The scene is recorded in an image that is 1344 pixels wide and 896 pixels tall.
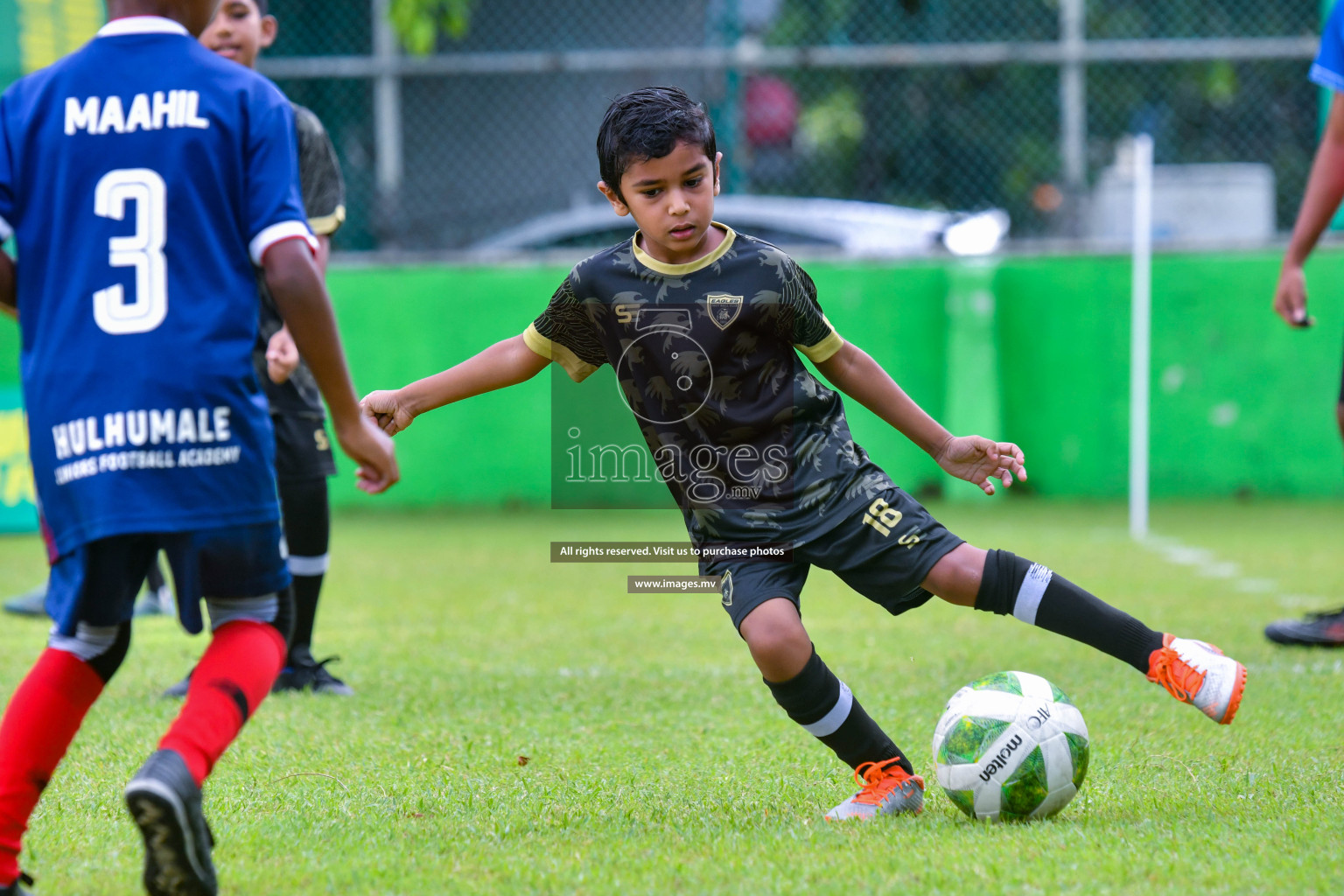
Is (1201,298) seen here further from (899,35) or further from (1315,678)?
(1315,678)

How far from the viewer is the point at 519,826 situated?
9.01 ft

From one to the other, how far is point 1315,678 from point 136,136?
3438 mm

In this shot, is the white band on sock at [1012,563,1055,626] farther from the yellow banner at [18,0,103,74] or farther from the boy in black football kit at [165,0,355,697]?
the yellow banner at [18,0,103,74]

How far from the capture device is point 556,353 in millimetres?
3127

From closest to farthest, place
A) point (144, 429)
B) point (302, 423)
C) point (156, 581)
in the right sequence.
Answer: point (144, 429) < point (302, 423) < point (156, 581)

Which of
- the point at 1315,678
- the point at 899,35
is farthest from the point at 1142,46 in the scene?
the point at 1315,678

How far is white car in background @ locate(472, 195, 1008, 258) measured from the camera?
10.3 meters

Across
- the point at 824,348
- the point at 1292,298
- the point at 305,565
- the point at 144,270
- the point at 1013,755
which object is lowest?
the point at 305,565

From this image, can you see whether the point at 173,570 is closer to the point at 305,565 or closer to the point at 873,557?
the point at 873,557

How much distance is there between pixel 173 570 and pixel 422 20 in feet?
28.6

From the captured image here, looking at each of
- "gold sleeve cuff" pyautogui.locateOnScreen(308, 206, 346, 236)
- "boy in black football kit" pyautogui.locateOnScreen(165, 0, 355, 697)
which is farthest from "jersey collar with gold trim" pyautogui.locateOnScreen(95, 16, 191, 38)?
"gold sleeve cuff" pyautogui.locateOnScreen(308, 206, 346, 236)

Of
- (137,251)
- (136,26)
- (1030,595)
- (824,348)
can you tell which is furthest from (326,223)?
(1030,595)

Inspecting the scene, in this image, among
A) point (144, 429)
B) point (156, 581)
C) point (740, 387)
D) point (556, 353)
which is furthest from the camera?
point (156, 581)

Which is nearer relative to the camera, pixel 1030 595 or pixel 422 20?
pixel 1030 595
